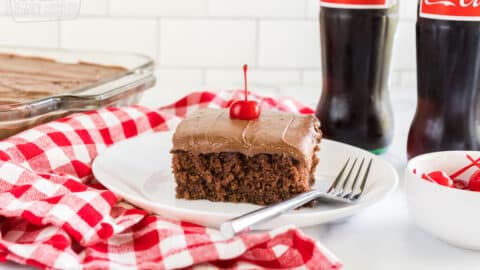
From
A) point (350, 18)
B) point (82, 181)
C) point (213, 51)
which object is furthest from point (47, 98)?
point (213, 51)

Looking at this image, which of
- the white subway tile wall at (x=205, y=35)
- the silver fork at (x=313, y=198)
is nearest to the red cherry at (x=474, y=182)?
the silver fork at (x=313, y=198)

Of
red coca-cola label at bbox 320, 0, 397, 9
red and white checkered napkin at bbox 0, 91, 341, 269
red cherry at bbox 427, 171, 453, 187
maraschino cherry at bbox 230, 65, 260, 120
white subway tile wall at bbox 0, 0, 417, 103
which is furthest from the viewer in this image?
white subway tile wall at bbox 0, 0, 417, 103

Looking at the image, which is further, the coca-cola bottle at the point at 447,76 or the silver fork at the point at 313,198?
the coca-cola bottle at the point at 447,76

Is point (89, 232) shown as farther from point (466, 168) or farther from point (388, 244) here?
point (466, 168)

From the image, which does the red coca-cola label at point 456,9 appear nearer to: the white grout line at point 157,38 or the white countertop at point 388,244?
the white countertop at point 388,244

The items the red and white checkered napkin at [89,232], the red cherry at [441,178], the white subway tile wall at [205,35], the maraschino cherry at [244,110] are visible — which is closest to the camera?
the red and white checkered napkin at [89,232]

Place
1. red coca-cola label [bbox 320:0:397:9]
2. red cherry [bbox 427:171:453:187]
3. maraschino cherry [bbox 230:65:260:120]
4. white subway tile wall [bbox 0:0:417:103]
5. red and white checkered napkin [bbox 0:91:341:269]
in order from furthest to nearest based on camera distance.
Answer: white subway tile wall [bbox 0:0:417:103], red coca-cola label [bbox 320:0:397:9], maraschino cherry [bbox 230:65:260:120], red cherry [bbox 427:171:453:187], red and white checkered napkin [bbox 0:91:341:269]

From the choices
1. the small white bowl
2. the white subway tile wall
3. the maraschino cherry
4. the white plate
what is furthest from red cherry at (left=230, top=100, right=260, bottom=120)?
the white subway tile wall

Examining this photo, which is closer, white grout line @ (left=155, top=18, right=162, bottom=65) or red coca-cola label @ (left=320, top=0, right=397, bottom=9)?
red coca-cola label @ (left=320, top=0, right=397, bottom=9)

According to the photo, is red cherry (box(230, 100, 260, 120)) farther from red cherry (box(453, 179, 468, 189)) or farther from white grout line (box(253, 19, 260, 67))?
white grout line (box(253, 19, 260, 67))
